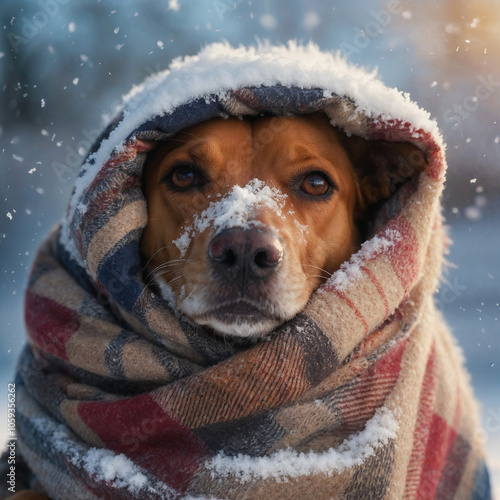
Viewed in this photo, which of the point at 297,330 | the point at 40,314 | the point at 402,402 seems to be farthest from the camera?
the point at 40,314

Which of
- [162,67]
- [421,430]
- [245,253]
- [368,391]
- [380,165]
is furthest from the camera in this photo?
[162,67]

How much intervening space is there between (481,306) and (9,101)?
6358mm

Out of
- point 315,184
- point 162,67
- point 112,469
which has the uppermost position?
point 162,67

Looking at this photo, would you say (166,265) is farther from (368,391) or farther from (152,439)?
(368,391)

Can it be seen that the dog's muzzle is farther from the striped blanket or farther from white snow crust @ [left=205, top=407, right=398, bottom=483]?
white snow crust @ [left=205, top=407, right=398, bottom=483]

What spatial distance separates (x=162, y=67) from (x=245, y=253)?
599cm

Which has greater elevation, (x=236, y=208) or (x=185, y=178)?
(x=185, y=178)

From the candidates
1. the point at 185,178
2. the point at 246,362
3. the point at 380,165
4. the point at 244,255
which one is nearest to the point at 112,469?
the point at 246,362

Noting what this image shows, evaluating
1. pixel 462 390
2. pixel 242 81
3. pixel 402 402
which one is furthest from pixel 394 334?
pixel 242 81

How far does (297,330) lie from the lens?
1.85 meters

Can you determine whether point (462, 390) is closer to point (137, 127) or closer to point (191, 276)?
point (191, 276)

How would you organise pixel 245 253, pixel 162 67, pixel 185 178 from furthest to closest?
1. pixel 162 67
2. pixel 185 178
3. pixel 245 253

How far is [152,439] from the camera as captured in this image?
75.0 inches

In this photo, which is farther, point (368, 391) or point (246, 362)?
point (368, 391)
